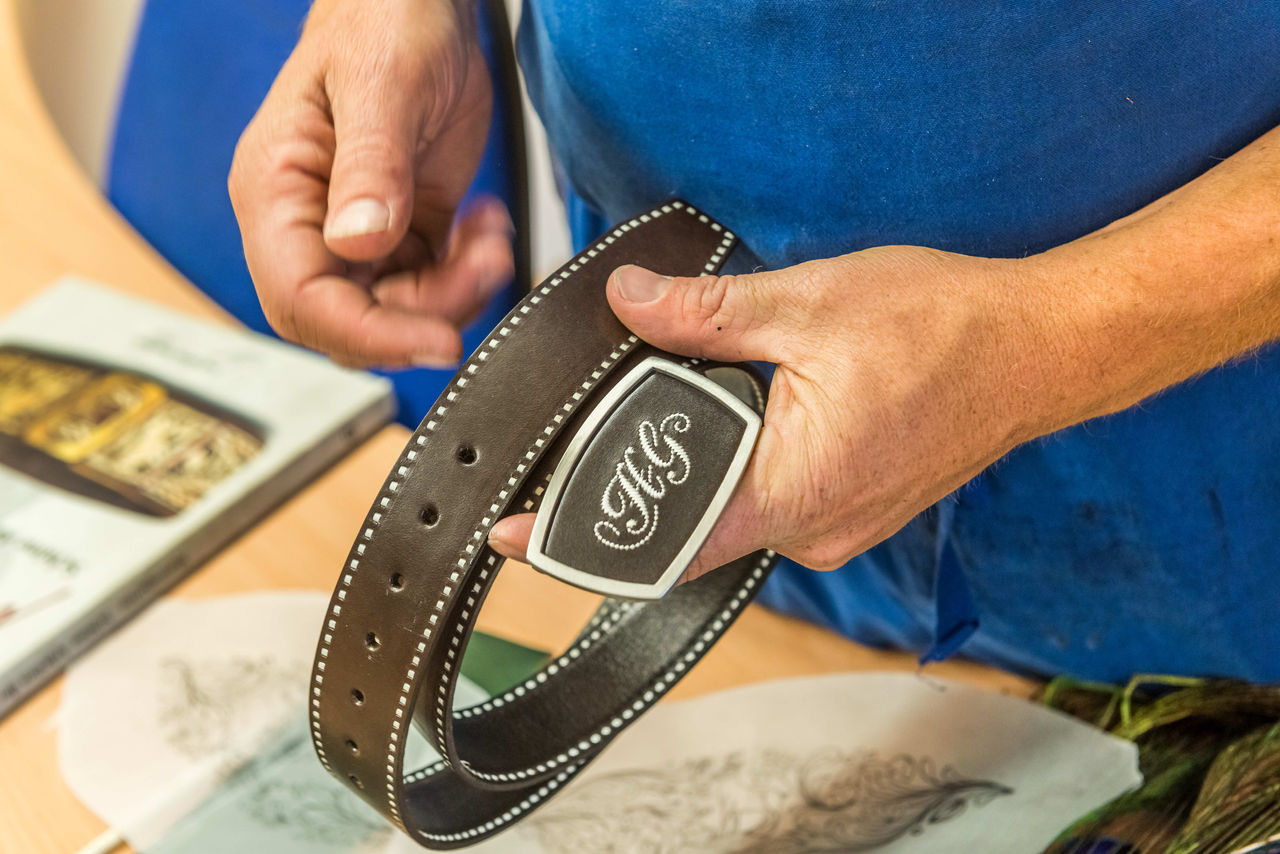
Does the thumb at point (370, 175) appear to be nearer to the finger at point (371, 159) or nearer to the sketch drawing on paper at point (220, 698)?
the finger at point (371, 159)

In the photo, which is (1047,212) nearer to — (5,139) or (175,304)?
(175,304)

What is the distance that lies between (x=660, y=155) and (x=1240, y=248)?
21 centimetres

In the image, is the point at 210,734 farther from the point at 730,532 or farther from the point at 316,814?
the point at 730,532

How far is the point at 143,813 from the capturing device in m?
0.42

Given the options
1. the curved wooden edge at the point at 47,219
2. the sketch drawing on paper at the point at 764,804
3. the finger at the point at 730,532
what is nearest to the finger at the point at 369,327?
the finger at the point at 730,532

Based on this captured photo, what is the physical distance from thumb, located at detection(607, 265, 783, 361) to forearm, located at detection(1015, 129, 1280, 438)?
0.30 feet

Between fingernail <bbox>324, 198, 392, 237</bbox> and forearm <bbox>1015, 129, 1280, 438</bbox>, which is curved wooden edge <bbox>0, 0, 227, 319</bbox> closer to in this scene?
fingernail <bbox>324, 198, 392, 237</bbox>

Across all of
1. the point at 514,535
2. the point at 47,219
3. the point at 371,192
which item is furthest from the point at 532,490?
the point at 47,219

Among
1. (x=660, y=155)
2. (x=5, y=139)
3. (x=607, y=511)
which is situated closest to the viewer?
(x=607, y=511)

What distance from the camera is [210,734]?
1.50 ft

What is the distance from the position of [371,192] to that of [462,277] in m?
0.05

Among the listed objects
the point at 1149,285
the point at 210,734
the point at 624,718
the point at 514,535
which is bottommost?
the point at 210,734

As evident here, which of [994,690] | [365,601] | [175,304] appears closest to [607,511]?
[365,601]

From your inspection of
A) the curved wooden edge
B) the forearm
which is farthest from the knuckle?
the curved wooden edge
